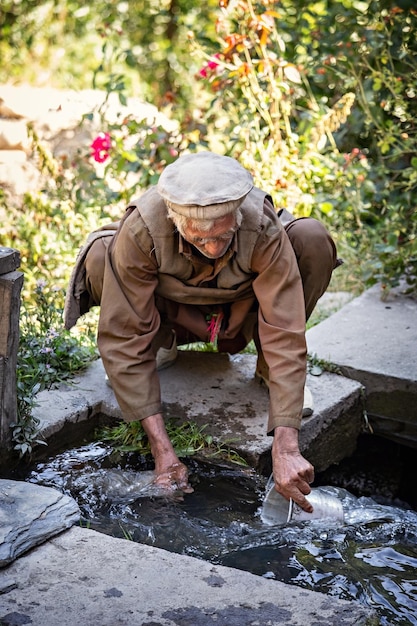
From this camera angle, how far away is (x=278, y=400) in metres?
2.65

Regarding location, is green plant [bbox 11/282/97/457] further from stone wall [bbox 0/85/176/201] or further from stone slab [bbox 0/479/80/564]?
stone wall [bbox 0/85/176/201]

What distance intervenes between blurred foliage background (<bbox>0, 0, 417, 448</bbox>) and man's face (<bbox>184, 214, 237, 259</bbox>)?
179cm

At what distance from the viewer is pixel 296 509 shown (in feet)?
8.39

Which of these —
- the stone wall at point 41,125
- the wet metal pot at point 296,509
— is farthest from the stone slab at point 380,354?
the stone wall at point 41,125

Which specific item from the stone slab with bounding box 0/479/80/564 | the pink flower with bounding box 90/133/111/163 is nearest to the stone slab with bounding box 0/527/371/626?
the stone slab with bounding box 0/479/80/564

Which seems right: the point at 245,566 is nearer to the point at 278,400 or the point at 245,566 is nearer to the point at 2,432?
the point at 278,400

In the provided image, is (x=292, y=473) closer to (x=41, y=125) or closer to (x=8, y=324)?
(x=8, y=324)

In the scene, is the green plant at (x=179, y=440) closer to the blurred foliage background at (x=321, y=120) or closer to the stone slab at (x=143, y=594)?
the stone slab at (x=143, y=594)

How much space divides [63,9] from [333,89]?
221 inches

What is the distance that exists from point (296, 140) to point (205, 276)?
215 centimetres

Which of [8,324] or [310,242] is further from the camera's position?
[310,242]

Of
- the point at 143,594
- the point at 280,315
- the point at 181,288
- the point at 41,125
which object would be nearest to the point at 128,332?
the point at 181,288

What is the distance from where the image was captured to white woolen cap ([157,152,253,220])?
246 cm

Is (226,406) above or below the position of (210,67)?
below
